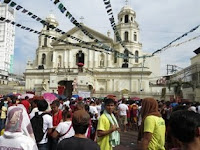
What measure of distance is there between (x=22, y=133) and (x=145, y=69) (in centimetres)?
4013

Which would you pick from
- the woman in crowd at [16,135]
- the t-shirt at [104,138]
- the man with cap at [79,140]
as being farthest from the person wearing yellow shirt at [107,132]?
the woman in crowd at [16,135]

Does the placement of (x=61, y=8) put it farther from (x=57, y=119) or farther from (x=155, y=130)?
Result: (x=155, y=130)

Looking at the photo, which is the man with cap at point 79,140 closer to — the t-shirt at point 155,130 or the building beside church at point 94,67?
the t-shirt at point 155,130

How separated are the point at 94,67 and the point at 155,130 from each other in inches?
1619

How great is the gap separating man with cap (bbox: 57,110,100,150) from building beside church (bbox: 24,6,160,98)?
36049 mm

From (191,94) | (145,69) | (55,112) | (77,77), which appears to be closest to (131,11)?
(145,69)

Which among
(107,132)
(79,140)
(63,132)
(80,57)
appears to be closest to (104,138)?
(107,132)

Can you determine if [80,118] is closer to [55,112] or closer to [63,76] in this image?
[55,112]

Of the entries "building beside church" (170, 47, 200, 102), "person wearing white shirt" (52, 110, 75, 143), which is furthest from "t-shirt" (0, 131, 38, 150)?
"building beside church" (170, 47, 200, 102)

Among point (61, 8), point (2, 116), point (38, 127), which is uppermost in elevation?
point (61, 8)

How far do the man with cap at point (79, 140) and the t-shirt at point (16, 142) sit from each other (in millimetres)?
357

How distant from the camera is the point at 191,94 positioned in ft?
99.2

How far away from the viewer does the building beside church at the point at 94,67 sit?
41.5 meters

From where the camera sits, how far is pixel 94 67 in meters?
44.9
